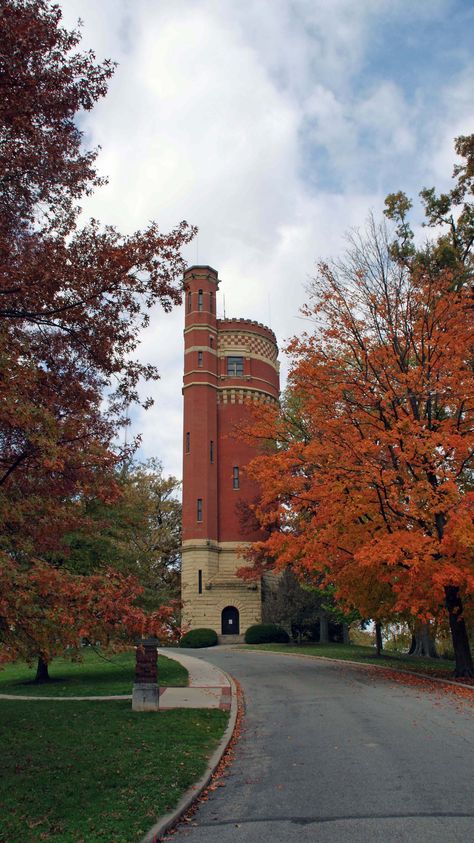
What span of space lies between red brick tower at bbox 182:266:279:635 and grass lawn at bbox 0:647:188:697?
18582mm

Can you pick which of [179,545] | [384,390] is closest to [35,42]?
[384,390]

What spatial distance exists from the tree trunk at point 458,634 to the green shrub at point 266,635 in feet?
76.5

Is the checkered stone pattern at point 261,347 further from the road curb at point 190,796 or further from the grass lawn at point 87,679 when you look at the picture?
the road curb at point 190,796

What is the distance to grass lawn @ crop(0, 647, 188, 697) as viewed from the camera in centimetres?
1644

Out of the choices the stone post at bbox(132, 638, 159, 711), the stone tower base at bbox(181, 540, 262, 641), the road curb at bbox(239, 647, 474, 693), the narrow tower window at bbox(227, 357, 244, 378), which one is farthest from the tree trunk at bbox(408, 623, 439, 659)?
the narrow tower window at bbox(227, 357, 244, 378)

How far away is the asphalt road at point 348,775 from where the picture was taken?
19.1ft

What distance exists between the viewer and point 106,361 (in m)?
9.34

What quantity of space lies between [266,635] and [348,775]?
33.8 meters

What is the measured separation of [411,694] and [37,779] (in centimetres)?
954

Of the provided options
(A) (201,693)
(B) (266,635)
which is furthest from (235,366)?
(A) (201,693)

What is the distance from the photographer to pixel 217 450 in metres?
48.6

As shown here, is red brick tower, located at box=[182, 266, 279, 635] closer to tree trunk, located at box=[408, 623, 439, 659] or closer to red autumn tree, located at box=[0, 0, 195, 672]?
tree trunk, located at box=[408, 623, 439, 659]

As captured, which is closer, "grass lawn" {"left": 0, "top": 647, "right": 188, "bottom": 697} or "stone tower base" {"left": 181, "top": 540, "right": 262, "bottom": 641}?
"grass lawn" {"left": 0, "top": 647, "right": 188, "bottom": 697}

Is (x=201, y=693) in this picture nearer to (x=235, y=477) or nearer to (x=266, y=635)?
(x=266, y=635)
